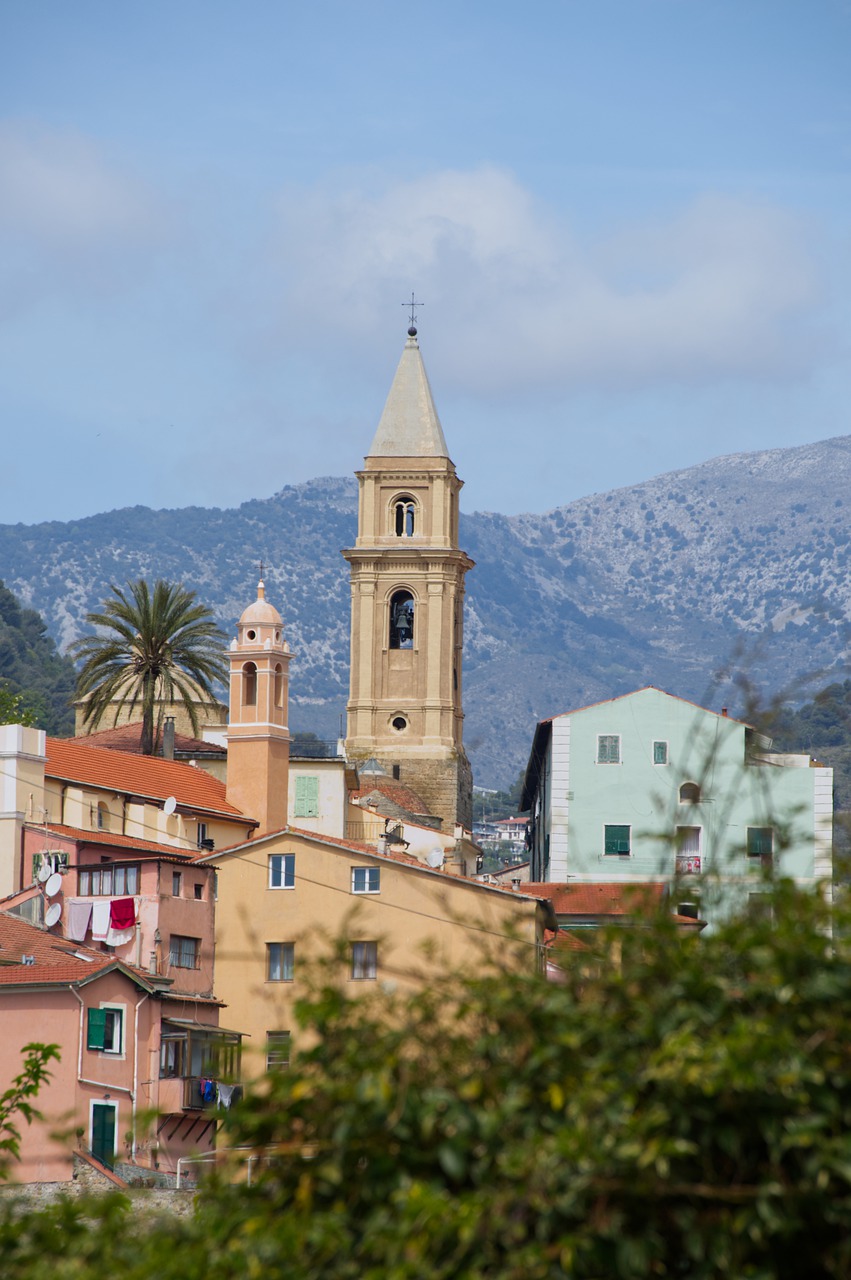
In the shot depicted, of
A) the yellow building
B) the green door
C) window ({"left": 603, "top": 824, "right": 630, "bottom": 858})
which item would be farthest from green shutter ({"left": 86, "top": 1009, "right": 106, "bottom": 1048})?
window ({"left": 603, "top": 824, "right": 630, "bottom": 858})

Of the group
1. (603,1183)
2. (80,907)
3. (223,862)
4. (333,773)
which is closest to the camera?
(603,1183)

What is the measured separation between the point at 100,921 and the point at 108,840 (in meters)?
5.13

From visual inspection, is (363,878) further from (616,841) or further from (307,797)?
(307,797)

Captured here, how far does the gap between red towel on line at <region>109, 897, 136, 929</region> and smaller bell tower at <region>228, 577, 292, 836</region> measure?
15607 millimetres

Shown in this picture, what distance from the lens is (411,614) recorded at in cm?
10175

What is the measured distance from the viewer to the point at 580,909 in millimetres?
53062

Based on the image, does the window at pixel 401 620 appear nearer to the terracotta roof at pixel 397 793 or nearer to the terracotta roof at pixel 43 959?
the terracotta roof at pixel 397 793

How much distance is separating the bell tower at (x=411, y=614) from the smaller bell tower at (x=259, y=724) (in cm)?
2392

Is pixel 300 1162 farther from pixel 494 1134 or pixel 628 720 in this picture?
pixel 628 720

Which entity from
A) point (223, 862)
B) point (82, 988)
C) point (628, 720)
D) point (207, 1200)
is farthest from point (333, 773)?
point (207, 1200)

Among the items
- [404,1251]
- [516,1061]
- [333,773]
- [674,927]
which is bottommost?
[404,1251]

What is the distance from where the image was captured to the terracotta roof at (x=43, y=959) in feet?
142

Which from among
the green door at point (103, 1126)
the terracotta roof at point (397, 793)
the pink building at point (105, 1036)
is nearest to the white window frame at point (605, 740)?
the terracotta roof at point (397, 793)

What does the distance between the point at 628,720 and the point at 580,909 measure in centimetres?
1560
